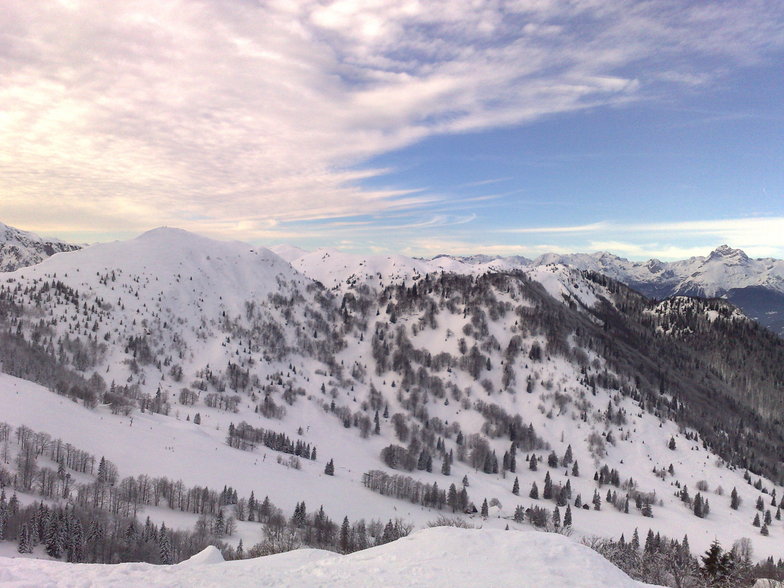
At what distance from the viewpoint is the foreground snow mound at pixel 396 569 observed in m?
27.7

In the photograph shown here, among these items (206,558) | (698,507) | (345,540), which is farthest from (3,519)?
(698,507)

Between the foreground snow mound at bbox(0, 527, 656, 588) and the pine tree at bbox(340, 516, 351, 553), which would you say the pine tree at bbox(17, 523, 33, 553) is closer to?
the pine tree at bbox(340, 516, 351, 553)

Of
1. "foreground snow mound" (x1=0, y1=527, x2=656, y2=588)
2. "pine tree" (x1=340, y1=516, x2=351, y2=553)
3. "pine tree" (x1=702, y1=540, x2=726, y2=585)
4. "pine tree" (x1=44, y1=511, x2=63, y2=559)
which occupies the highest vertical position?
"foreground snow mound" (x1=0, y1=527, x2=656, y2=588)

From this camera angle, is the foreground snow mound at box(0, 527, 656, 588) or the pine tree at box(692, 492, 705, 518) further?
the pine tree at box(692, 492, 705, 518)

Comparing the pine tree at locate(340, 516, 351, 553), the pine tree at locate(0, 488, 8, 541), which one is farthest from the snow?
the pine tree at locate(0, 488, 8, 541)

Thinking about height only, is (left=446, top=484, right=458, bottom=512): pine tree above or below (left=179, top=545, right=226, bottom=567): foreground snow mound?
below

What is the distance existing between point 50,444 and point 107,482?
2217 cm

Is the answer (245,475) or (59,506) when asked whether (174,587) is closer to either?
(59,506)

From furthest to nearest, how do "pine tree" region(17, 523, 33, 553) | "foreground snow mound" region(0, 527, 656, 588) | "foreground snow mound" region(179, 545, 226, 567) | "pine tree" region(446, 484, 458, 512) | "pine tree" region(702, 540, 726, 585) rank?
"pine tree" region(446, 484, 458, 512) → "pine tree" region(17, 523, 33, 553) → "pine tree" region(702, 540, 726, 585) → "foreground snow mound" region(179, 545, 226, 567) → "foreground snow mound" region(0, 527, 656, 588)

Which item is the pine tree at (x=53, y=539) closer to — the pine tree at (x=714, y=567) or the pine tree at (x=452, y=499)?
the pine tree at (x=714, y=567)

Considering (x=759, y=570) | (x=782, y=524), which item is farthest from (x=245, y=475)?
(x=782, y=524)

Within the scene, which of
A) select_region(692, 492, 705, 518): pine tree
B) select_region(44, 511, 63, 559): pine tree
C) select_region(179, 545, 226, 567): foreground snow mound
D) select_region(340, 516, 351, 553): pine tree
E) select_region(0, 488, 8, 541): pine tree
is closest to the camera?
select_region(179, 545, 226, 567): foreground snow mound

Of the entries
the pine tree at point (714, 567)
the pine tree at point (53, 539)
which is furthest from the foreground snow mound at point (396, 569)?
the pine tree at point (53, 539)

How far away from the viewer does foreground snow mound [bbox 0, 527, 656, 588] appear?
1091 inches
